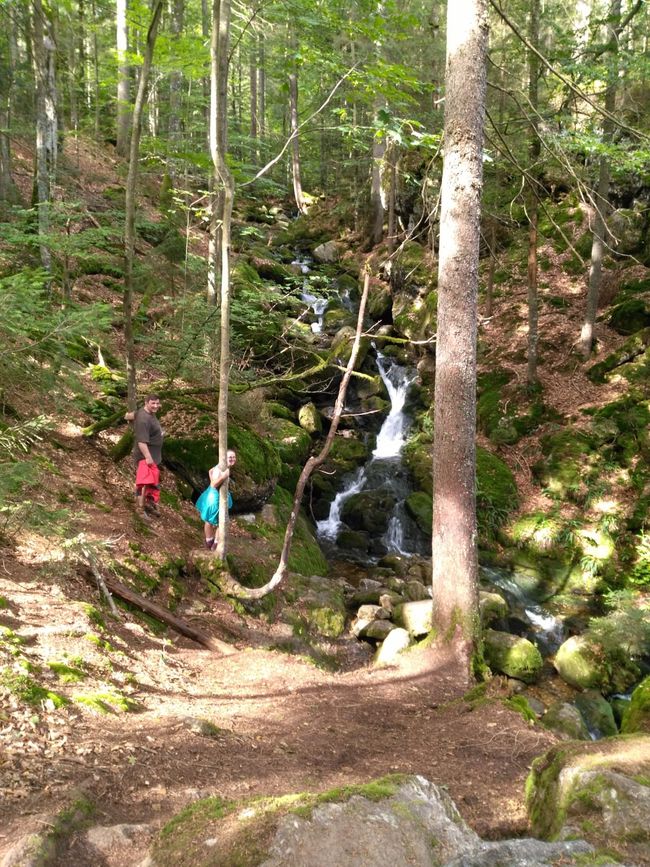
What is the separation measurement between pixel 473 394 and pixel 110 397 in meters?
6.62

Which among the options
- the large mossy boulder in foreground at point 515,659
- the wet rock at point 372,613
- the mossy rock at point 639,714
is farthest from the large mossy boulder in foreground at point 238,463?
the mossy rock at point 639,714

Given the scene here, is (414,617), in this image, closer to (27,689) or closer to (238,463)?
(238,463)

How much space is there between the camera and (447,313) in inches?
240

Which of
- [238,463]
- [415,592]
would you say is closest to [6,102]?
[238,463]

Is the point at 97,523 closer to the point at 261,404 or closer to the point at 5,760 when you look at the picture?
the point at 5,760

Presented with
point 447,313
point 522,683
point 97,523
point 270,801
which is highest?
point 447,313

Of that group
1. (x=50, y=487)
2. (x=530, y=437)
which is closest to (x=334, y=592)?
(x=50, y=487)

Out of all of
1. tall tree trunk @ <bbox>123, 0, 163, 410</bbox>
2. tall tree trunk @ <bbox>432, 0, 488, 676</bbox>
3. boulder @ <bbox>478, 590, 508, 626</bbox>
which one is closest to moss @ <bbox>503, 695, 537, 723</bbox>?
tall tree trunk @ <bbox>432, 0, 488, 676</bbox>

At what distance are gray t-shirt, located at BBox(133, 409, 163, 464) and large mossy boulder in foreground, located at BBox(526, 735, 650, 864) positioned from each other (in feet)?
19.6

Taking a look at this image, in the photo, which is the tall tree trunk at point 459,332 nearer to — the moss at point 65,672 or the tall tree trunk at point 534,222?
the moss at point 65,672

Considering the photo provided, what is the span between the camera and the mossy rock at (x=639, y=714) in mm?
4359

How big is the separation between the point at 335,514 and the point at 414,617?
208 inches

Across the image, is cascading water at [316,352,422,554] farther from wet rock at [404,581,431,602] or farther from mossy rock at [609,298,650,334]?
mossy rock at [609,298,650,334]

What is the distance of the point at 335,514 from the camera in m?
13.4
